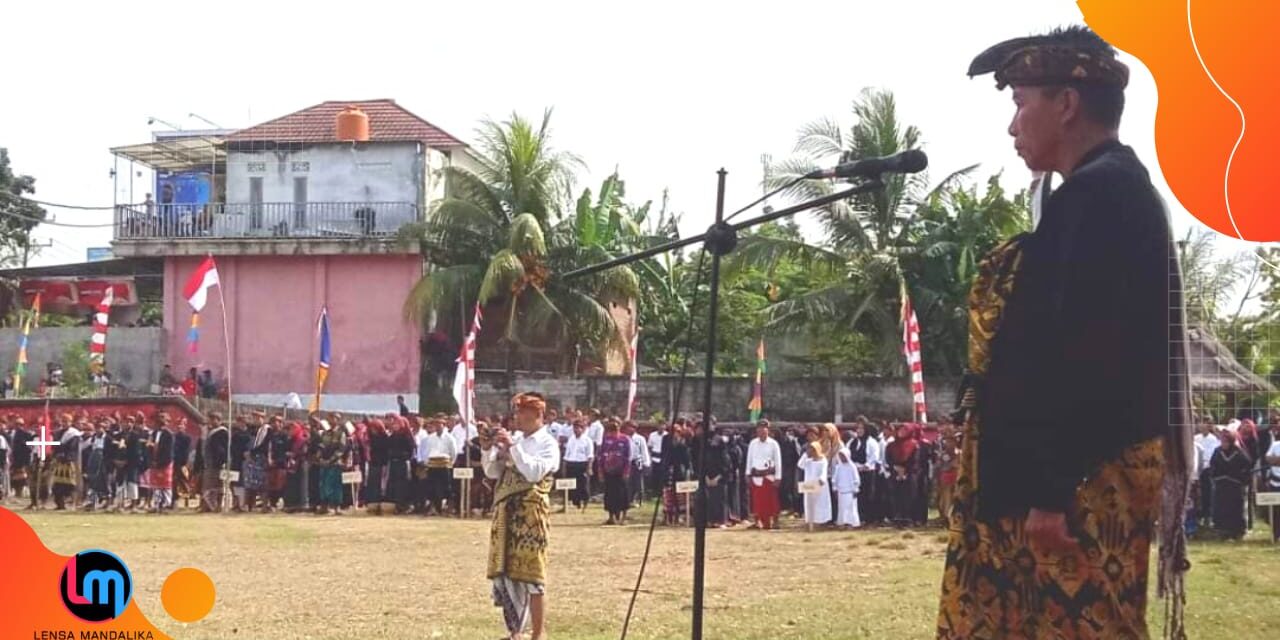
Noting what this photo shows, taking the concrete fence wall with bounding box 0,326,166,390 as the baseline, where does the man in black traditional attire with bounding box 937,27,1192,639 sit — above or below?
below

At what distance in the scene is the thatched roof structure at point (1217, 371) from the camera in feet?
16.4

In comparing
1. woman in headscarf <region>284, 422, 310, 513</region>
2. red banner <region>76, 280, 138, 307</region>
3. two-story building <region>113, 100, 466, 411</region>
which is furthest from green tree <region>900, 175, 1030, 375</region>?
red banner <region>76, 280, 138, 307</region>

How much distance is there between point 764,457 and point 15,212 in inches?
768

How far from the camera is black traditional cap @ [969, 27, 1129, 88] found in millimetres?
4008

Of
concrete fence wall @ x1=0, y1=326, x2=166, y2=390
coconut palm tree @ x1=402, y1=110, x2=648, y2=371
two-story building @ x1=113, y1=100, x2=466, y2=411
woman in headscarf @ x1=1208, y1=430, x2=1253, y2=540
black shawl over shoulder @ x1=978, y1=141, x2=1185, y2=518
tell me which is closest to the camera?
black shawl over shoulder @ x1=978, y1=141, x2=1185, y2=518

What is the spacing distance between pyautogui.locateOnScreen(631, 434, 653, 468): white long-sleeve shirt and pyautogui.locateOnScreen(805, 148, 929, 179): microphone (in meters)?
17.2

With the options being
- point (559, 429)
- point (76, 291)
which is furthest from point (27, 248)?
point (559, 429)

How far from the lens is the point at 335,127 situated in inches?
1315

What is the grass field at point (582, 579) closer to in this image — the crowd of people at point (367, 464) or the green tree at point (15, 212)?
the crowd of people at point (367, 464)

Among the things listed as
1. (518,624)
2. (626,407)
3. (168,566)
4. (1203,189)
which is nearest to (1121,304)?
(1203,189)

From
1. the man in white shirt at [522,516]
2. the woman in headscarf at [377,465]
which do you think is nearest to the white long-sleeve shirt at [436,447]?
the woman in headscarf at [377,465]

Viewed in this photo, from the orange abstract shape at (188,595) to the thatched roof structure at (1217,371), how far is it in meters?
7.25

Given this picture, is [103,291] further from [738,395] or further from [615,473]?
[615,473]

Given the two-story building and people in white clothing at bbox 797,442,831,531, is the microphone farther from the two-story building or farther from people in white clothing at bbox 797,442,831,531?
the two-story building
